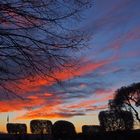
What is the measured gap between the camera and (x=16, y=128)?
36.7 metres

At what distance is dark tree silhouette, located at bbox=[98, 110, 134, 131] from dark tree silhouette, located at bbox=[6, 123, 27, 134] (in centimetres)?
891

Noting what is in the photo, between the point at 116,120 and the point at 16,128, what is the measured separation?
39.4ft

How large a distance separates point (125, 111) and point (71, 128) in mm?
18848

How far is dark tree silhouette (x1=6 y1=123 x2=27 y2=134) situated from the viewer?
36344mm

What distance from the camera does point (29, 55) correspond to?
1247 centimetres

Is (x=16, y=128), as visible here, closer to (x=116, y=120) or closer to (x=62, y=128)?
(x=62, y=128)

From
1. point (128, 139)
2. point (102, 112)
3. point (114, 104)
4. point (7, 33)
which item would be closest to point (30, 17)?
point (7, 33)

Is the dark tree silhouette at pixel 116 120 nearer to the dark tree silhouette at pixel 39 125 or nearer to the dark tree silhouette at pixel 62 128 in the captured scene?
the dark tree silhouette at pixel 39 125

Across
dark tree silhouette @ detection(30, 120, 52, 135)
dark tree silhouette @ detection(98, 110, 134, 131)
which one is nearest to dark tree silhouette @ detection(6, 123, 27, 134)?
dark tree silhouette @ detection(30, 120, 52, 135)

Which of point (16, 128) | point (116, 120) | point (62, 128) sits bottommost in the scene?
point (62, 128)

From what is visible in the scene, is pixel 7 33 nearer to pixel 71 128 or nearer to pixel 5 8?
pixel 5 8

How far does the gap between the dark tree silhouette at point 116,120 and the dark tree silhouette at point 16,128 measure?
891 cm

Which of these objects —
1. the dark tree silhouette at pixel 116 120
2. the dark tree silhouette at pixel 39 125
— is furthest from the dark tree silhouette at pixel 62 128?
the dark tree silhouette at pixel 116 120

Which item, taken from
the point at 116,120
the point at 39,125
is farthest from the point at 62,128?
the point at 116,120
